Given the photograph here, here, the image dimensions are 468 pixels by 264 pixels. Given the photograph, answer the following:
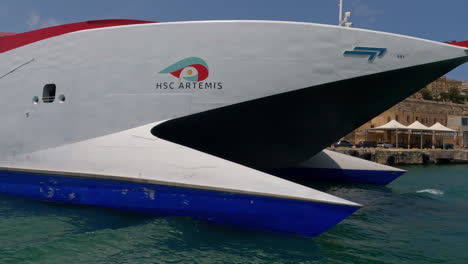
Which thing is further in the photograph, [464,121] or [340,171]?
[464,121]

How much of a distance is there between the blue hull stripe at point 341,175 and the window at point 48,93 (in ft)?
26.4

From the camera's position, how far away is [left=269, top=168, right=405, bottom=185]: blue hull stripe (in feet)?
44.8

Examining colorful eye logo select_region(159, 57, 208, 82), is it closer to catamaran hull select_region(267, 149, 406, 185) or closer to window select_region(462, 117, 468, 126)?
catamaran hull select_region(267, 149, 406, 185)

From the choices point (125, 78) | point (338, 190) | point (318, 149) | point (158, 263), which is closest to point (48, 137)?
point (125, 78)

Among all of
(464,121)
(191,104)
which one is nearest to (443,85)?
(464,121)

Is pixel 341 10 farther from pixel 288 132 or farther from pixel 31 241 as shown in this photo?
pixel 31 241

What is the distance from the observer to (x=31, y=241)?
6160 millimetres

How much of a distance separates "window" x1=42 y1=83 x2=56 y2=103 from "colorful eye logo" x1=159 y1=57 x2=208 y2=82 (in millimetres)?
3410

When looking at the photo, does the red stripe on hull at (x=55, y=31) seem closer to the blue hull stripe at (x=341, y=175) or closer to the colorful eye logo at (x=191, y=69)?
the colorful eye logo at (x=191, y=69)

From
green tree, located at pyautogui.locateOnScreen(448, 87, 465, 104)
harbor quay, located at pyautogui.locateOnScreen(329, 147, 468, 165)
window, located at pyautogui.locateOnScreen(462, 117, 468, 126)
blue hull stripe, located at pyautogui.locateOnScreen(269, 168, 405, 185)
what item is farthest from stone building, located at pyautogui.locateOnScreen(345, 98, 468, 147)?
blue hull stripe, located at pyautogui.locateOnScreen(269, 168, 405, 185)

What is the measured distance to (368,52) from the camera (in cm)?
698

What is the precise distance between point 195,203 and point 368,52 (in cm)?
437

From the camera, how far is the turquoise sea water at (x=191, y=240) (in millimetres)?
5613

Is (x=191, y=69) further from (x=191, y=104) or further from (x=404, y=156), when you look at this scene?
(x=404, y=156)
